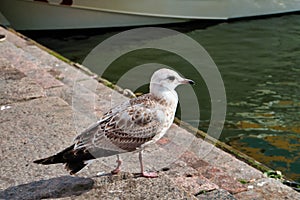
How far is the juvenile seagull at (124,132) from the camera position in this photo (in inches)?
130

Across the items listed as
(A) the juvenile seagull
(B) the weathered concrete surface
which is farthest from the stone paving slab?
(A) the juvenile seagull

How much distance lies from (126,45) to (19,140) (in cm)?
613

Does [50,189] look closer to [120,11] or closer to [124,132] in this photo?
[124,132]

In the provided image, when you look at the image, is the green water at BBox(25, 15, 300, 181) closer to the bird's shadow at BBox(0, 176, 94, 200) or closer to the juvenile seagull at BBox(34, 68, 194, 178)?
the juvenile seagull at BBox(34, 68, 194, 178)

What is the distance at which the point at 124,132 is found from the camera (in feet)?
10.9

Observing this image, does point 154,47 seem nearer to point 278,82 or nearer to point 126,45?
point 126,45

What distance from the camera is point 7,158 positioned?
13.0 feet

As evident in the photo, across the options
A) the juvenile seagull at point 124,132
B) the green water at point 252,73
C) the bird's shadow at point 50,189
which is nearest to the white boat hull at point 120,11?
the green water at point 252,73

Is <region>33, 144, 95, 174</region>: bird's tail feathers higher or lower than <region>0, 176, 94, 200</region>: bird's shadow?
higher

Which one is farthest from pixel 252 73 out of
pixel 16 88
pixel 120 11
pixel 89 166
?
pixel 89 166

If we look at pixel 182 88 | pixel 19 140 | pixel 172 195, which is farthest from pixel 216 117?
pixel 172 195

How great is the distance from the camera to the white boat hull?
1123 cm

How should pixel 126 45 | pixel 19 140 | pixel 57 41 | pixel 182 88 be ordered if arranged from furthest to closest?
pixel 57 41 < pixel 126 45 < pixel 182 88 < pixel 19 140

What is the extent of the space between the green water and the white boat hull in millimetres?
242
